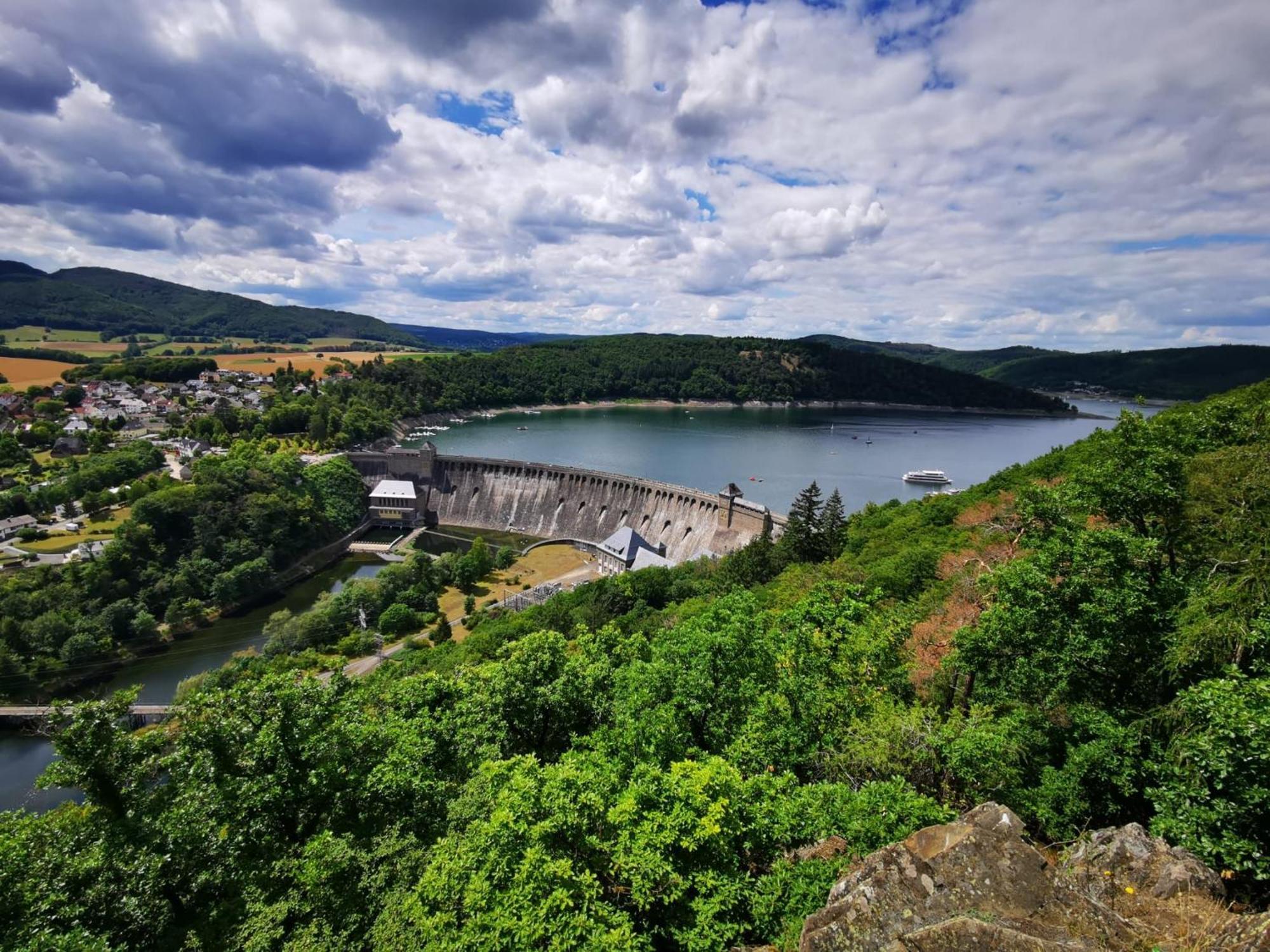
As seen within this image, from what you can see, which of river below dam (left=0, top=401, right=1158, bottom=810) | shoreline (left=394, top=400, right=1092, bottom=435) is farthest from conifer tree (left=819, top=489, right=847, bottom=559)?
shoreline (left=394, top=400, right=1092, bottom=435)

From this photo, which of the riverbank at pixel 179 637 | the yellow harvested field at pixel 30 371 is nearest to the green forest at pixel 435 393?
the yellow harvested field at pixel 30 371

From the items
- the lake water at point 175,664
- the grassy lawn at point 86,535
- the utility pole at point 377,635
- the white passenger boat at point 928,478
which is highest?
the white passenger boat at point 928,478

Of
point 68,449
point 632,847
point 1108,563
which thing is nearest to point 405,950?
point 632,847

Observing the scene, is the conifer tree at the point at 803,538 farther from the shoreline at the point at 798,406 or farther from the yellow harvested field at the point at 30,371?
the yellow harvested field at the point at 30,371

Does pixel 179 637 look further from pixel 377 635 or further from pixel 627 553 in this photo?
pixel 627 553

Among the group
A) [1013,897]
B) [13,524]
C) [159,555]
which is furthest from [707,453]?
[1013,897]

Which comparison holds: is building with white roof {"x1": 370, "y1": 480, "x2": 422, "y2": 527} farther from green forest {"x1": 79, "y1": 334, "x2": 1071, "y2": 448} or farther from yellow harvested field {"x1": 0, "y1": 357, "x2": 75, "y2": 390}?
yellow harvested field {"x1": 0, "y1": 357, "x2": 75, "y2": 390}
